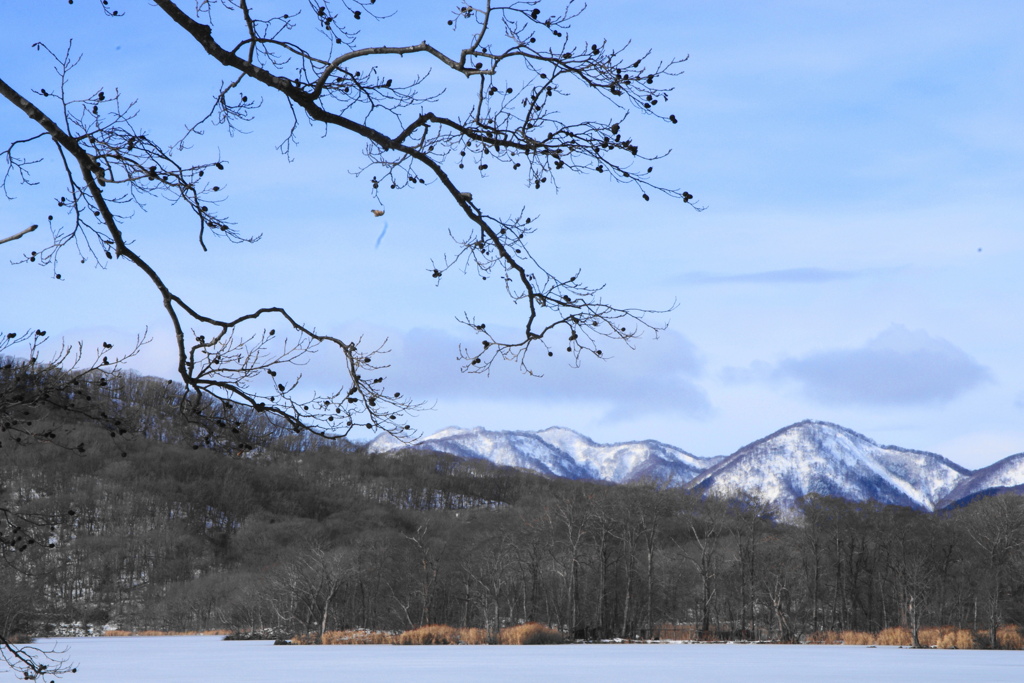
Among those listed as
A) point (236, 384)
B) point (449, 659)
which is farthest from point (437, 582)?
point (236, 384)

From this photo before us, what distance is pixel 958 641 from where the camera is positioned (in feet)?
152

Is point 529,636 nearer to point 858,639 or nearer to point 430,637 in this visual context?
point 430,637

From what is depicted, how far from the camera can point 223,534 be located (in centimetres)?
12231

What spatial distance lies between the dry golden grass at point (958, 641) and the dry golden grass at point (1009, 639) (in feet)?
3.52

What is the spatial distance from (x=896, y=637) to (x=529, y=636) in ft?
60.6

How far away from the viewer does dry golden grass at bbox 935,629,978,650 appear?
45.9m

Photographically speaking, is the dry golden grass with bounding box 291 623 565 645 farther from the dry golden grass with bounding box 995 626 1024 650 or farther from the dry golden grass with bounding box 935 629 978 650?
the dry golden grass with bounding box 995 626 1024 650

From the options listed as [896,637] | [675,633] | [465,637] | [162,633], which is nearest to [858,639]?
[896,637]

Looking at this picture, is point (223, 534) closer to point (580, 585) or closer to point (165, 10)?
point (580, 585)

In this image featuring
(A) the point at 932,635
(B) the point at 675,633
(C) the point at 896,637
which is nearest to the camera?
(A) the point at 932,635

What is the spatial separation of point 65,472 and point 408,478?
5751 centimetres

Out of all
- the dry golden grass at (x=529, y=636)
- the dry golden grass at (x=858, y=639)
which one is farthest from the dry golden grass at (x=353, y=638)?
the dry golden grass at (x=858, y=639)

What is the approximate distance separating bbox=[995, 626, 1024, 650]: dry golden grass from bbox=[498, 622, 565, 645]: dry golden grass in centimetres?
2151

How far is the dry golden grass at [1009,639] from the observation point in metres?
46.3
